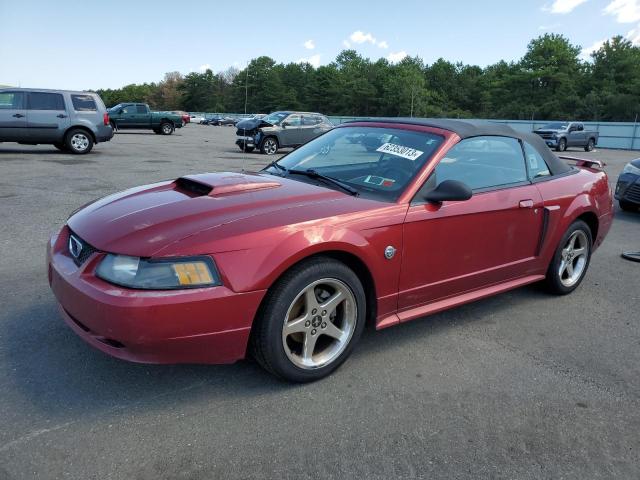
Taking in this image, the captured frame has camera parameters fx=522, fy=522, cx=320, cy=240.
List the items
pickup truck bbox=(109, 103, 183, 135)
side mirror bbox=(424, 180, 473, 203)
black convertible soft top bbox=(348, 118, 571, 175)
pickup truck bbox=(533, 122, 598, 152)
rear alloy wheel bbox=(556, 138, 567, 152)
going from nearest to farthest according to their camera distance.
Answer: side mirror bbox=(424, 180, 473, 203), black convertible soft top bbox=(348, 118, 571, 175), pickup truck bbox=(533, 122, 598, 152), rear alloy wheel bbox=(556, 138, 567, 152), pickup truck bbox=(109, 103, 183, 135)

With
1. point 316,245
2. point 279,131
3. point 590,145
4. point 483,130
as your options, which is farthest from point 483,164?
point 590,145

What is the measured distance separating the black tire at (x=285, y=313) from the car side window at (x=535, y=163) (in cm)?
205

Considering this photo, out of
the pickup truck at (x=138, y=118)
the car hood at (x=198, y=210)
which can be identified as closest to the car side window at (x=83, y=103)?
the car hood at (x=198, y=210)

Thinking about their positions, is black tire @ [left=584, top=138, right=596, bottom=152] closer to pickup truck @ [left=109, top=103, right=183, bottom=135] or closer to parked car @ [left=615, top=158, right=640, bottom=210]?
parked car @ [left=615, top=158, right=640, bottom=210]

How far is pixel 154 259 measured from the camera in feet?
8.06

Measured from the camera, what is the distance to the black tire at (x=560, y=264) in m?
4.31

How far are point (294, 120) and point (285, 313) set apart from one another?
1709cm

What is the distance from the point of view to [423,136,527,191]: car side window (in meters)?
3.50

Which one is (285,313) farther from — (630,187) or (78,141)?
(78,141)

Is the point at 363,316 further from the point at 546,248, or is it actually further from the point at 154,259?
the point at 546,248

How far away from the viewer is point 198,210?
2842 millimetres

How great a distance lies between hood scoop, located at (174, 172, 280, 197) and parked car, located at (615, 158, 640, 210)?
7297mm

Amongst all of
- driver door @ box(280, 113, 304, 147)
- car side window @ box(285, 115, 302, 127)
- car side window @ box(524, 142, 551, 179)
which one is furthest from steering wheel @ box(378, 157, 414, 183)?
car side window @ box(285, 115, 302, 127)

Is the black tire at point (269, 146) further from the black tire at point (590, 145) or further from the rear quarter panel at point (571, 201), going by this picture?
the black tire at point (590, 145)
